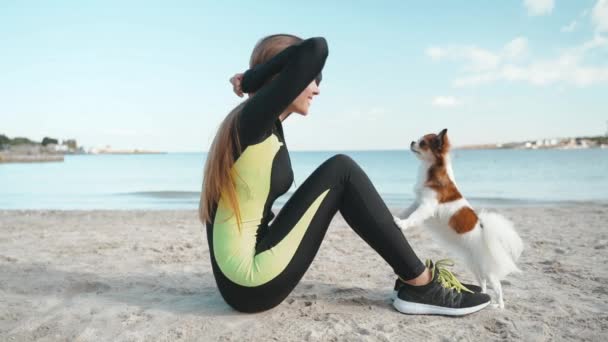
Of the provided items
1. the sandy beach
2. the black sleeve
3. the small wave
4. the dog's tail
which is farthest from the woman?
the small wave

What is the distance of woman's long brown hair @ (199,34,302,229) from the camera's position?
197 cm

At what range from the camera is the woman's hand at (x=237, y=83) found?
6.85 ft

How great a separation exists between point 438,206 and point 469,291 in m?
0.49

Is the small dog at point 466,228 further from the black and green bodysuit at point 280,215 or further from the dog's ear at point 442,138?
the black and green bodysuit at point 280,215

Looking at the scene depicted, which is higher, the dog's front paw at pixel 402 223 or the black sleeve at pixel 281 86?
the black sleeve at pixel 281 86

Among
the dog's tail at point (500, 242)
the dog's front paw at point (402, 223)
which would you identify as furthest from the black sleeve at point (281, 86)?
the dog's tail at point (500, 242)

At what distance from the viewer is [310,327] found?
2160 mm

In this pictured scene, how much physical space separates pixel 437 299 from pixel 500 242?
0.53 meters

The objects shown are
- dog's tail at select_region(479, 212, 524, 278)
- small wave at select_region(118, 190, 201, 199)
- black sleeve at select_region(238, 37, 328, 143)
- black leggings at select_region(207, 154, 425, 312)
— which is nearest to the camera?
black sleeve at select_region(238, 37, 328, 143)

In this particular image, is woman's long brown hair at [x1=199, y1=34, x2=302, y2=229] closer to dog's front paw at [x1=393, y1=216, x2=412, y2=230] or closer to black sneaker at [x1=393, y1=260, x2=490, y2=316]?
dog's front paw at [x1=393, y1=216, x2=412, y2=230]

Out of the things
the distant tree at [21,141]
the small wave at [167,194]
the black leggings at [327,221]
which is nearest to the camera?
the black leggings at [327,221]

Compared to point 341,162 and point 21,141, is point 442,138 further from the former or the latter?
point 21,141

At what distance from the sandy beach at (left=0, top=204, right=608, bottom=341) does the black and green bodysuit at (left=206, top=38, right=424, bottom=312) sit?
284mm

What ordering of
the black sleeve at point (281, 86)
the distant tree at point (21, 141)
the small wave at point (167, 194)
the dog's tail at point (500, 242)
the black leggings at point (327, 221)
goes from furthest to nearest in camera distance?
the distant tree at point (21, 141)
the small wave at point (167, 194)
the dog's tail at point (500, 242)
the black leggings at point (327, 221)
the black sleeve at point (281, 86)
